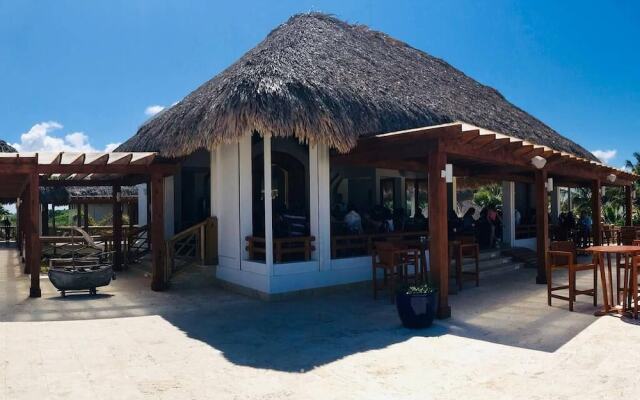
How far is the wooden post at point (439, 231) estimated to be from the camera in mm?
6793

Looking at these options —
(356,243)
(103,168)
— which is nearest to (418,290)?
(356,243)

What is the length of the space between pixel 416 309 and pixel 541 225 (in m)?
5.01

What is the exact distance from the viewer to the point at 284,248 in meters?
8.47

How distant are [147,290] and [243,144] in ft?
10.9

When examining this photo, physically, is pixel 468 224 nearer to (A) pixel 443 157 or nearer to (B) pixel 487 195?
(A) pixel 443 157

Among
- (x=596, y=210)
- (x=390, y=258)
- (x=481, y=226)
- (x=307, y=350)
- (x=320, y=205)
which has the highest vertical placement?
(x=320, y=205)

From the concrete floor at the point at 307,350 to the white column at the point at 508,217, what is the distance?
6.18m

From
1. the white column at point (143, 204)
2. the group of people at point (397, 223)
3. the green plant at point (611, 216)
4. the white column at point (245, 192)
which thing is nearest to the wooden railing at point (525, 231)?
the group of people at point (397, 223)

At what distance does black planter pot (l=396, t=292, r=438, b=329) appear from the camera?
6.11 meters

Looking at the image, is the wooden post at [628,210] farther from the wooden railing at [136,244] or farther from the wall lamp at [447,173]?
the wooden railing at [136,244]

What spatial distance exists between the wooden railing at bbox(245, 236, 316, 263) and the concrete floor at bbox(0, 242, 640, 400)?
816 mm

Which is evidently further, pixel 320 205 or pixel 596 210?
pixel 596 210

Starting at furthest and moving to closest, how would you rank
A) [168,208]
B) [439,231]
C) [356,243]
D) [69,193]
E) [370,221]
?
[69,193]
[168,208]
[370,221]
[356,243]
[439,231]

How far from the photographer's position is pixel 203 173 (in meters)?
12.7
